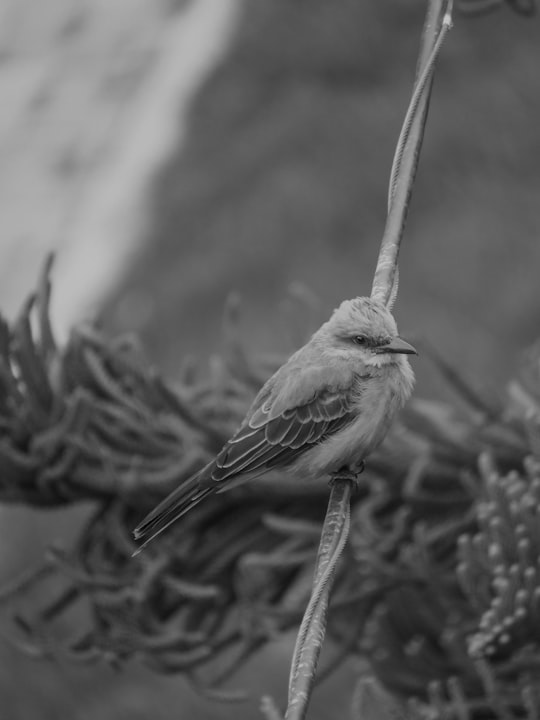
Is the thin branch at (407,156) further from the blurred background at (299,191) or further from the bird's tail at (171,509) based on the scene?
the blurred background at (299,191)

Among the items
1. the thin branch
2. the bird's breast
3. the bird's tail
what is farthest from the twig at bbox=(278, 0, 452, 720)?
the bird's tail

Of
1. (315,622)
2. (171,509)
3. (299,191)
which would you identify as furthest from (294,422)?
(299,191)

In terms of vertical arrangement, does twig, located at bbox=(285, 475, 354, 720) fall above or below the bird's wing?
above

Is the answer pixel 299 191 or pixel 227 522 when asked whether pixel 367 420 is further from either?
pixel 299 191

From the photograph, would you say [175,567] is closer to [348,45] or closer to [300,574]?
[300,574]

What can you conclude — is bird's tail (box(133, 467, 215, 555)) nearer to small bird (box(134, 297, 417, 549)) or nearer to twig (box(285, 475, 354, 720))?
small bird (box(134, 297, 417, 549))

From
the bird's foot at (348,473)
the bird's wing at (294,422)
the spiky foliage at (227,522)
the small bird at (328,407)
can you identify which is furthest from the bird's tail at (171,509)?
the spiky foliage at (227,522)
